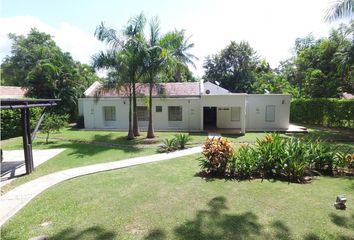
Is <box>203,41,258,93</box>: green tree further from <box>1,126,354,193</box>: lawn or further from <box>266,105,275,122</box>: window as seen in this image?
<box>1,126,354,193</box>: lawn

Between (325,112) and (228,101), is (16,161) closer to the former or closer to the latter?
(228,101)

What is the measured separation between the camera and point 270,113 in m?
23.6

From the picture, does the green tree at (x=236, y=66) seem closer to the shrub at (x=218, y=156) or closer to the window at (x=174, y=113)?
the window at (x=174, y=113)

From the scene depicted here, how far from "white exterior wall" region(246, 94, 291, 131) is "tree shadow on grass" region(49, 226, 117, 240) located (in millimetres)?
20138

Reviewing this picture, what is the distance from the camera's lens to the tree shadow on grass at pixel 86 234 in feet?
16.8

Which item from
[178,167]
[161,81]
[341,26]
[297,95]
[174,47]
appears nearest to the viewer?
[178,167]

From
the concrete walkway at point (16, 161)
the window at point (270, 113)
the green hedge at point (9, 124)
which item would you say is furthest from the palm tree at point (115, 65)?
the window at point (270, 113)

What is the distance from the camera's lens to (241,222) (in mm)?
5727

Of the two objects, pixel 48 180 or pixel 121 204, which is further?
pixel 48 180

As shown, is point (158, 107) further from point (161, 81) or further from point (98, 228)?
point (98, 228)

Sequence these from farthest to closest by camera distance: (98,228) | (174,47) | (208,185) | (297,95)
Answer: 1. (297,95)
2. (174,47)
3. (208,185)
4. (98,228)

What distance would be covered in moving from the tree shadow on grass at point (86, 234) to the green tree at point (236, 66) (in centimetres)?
4525

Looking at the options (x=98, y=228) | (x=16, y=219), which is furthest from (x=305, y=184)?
(x=16, y=219)

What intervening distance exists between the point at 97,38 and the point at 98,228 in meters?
14.9
